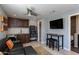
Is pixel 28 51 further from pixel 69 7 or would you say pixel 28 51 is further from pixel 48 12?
pixel 69 7

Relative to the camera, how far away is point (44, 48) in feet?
7.52

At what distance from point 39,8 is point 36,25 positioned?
42 centimetres

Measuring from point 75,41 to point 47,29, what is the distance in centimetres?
75

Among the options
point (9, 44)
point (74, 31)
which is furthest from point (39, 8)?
point (9, 44)

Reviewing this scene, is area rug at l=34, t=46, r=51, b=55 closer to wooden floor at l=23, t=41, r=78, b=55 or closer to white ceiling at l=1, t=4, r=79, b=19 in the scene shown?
wooden floor at l=23, t=41, r=78, b=55

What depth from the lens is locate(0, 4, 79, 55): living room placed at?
213cm

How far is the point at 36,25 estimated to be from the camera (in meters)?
2.30

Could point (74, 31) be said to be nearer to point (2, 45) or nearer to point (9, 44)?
point (9, 44)

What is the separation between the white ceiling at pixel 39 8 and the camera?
6.92ft

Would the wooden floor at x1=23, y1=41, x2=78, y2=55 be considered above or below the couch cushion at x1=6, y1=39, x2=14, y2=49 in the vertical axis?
below

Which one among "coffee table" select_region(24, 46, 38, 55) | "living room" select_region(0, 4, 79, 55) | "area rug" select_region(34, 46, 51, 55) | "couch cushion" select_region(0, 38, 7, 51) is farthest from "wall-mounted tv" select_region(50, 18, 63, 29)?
"couch cushion" select_region(0, 38, 7, 51)

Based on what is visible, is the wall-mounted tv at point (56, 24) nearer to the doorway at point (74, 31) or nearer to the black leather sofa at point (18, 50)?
the doorway at point (74, 31)
